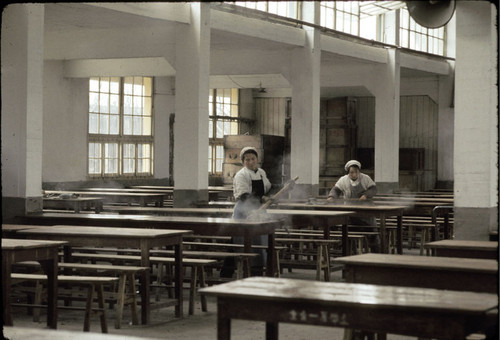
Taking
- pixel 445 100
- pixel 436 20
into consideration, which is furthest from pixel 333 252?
pixel 445 100

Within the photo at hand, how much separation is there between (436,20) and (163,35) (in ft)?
32.0

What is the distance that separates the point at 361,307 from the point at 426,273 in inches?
61.4

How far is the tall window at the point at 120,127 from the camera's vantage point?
827 inches

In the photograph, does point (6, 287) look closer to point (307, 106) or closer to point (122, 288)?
A: point (122, 288)

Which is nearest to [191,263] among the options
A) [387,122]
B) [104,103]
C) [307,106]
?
[307,106]

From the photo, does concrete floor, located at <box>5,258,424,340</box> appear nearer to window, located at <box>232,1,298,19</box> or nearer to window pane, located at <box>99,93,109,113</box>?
window, located at <box>232,1,298,19</box>

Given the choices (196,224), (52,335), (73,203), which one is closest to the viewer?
(52,335)

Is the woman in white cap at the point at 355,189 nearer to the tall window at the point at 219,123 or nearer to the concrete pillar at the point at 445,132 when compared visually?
the tall window at the point at 219,123

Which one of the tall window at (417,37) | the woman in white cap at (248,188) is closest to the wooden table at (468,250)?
the woman in white cap at (248,188)

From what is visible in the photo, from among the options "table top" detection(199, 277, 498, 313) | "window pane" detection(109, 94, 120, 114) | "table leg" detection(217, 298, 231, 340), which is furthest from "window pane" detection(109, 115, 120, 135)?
"table leg" detection(217, 298, 231, 340)

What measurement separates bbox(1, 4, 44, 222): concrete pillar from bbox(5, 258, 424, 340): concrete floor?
226 cm

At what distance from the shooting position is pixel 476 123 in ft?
29.3

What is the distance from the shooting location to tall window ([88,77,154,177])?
2102cm

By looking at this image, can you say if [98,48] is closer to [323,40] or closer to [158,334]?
[323,40]
